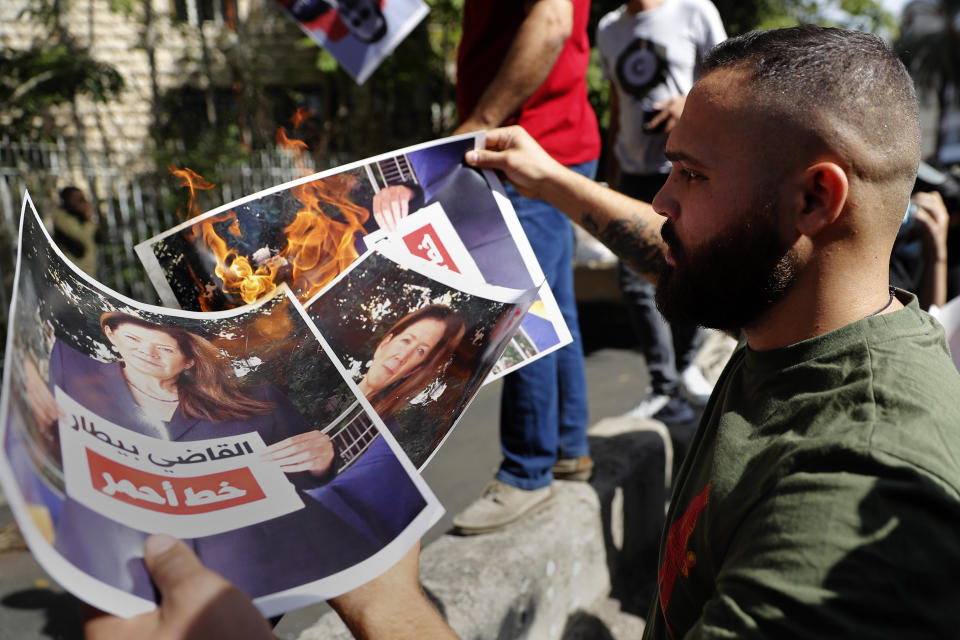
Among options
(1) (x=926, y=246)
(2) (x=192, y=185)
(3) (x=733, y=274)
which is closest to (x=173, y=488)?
(2) (x=192, y=185)

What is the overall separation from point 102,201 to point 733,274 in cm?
718

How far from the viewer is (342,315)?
1199 mm

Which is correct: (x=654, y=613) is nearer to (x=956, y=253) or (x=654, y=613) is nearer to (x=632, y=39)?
(x=632, y=39)

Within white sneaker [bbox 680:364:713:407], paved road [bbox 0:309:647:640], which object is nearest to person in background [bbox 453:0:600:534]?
paved road [bbox 0:309:647:640]

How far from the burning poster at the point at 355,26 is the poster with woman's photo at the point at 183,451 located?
259cm

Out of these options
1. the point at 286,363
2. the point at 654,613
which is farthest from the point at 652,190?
the point at 286,363

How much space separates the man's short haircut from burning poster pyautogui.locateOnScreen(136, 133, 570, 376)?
53cm

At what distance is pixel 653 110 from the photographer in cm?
337

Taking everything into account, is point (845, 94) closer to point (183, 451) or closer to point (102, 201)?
point (183, 451)

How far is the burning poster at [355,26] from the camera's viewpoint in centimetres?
337

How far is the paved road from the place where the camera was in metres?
2.52

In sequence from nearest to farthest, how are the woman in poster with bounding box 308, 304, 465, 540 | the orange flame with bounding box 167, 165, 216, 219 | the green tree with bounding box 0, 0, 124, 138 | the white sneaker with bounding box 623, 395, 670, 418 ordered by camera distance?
the woman in poster with bounding box 308, 304, 465, 540 → the orange flame with bounding box 167, 165, 216, 219 → the white sneaker with bounding box 623, 395, 670, 418 → the green tree with bounding box 0, 0, 124, 138

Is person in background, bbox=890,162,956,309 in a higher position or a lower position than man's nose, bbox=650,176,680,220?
lower

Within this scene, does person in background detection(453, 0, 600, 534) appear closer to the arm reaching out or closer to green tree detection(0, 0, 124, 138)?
the arm reaching out
